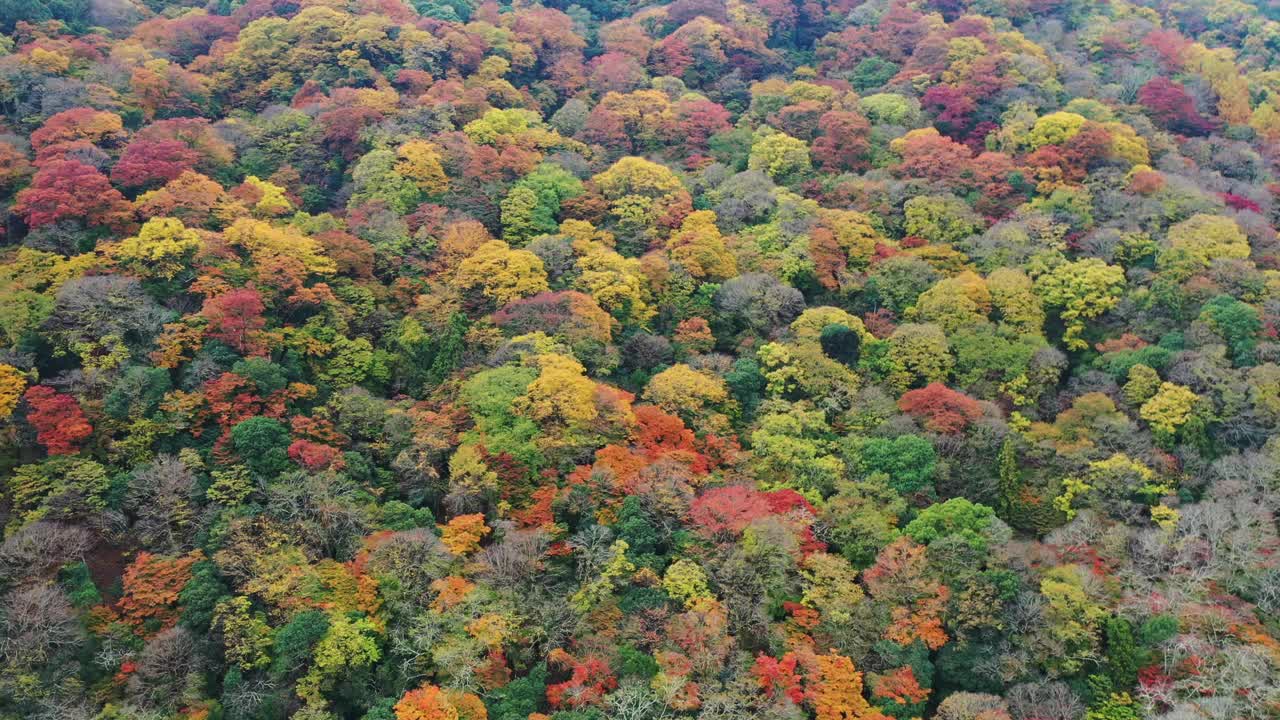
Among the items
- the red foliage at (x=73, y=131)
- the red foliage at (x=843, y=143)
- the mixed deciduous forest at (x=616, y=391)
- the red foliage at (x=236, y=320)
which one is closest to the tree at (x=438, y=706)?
the mixed deciduous forest at (x=616, y=391)

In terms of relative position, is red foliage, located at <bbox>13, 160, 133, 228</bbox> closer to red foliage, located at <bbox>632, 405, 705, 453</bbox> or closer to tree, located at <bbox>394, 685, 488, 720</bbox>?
red foliage, located at <bbox>632, 405, 705, 453</bbox>

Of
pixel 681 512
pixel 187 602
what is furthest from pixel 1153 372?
pixel 187 602

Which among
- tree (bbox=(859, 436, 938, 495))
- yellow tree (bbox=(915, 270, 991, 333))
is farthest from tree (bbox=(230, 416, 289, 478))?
yellow tree (bbox=(915, 270, 991, 333))

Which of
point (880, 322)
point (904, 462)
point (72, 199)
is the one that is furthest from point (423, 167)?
point (904, 462)

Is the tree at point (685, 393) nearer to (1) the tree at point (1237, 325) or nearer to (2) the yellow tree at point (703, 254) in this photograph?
(2) the yellow tree at point (703, 254)

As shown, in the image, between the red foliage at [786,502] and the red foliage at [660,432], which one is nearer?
the red foliage at [786,502]

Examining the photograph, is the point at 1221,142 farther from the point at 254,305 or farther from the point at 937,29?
the point at 254,305
